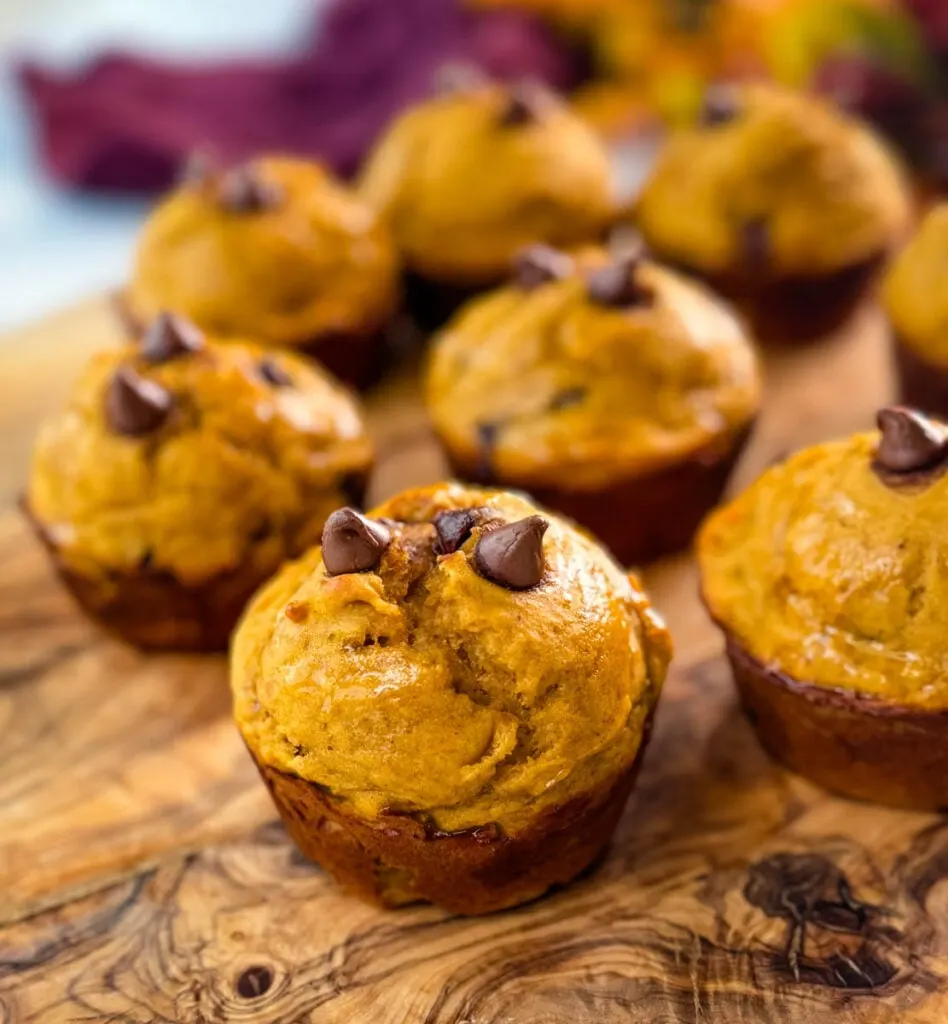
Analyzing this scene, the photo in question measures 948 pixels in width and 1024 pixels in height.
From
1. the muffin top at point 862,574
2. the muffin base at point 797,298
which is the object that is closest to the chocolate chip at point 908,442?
the muffin top at point 862,574

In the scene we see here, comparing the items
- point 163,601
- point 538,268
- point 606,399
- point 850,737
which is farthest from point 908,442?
point 163,601

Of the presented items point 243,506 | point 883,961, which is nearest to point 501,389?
point 243,506

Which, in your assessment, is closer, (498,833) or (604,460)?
(498,833)

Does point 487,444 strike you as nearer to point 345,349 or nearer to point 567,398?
point 567,398

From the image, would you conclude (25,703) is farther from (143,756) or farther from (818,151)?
(818,151)

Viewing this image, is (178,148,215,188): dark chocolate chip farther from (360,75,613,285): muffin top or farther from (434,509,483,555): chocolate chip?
(434,509,483,555): chocolate chip
